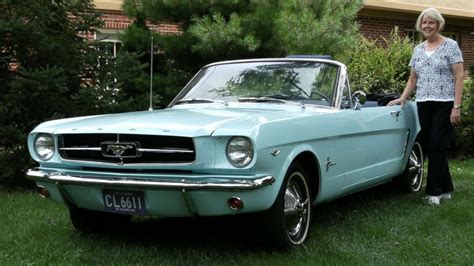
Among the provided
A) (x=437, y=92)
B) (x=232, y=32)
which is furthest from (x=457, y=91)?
(x=232, y=32)

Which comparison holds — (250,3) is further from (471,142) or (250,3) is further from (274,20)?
(471,142)

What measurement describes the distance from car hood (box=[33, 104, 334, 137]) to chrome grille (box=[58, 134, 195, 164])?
0.05m

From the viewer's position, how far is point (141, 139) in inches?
160

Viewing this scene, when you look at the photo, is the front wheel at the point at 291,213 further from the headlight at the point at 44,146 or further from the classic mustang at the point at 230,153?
the headlight at the point at 44,146

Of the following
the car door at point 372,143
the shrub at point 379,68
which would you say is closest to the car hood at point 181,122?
the car door at point 372,143

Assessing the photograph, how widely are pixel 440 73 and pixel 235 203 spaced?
304 centimetres

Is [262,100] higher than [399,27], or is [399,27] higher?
[399,27]

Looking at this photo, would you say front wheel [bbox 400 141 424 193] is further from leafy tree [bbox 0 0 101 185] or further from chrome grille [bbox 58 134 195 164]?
leafy tree [bbox 0 0 101 185]

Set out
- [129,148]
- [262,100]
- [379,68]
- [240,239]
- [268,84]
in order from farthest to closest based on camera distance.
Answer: [379,68] < [268,84] < [262,100] < [240,239] < [129,148]

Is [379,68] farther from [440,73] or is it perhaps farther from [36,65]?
[36,65]

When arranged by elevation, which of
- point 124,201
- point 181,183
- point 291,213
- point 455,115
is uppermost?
point 455,115

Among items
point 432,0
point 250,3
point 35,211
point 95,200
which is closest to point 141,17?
point 250,3

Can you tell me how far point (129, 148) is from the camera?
4.07 m

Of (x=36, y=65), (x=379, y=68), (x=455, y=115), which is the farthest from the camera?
(x=379, y=68)
